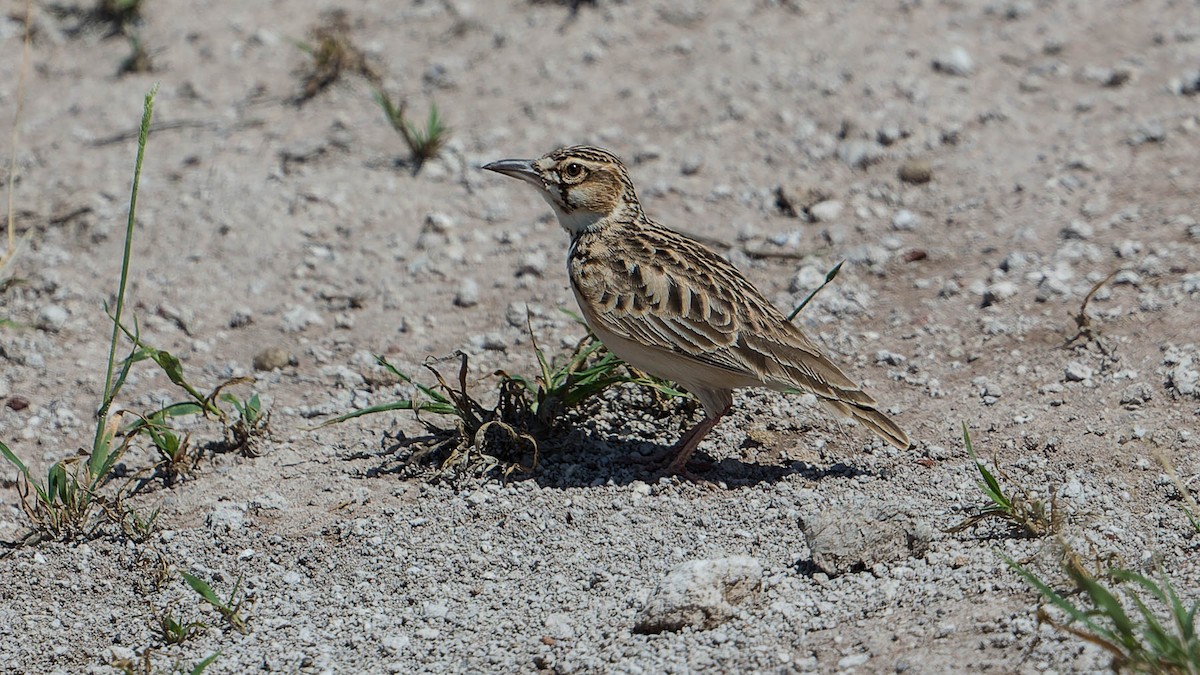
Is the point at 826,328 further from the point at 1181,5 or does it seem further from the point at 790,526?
the point at 1181,5

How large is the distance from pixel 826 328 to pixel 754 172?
1750 millimetres

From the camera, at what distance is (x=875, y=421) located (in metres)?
5.38

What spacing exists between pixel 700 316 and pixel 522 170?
4.03 ft

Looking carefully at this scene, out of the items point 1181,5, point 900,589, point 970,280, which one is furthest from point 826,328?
point 1181,5

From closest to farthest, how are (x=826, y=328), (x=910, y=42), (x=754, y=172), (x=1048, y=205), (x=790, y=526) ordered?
(x=790, y=526) < (x=826, y=328) < (x=1048, y=205) < (x=754, y=172) < (x=910, y=42)

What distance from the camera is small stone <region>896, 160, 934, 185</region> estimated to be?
800 centimetres

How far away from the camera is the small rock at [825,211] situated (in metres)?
7.79

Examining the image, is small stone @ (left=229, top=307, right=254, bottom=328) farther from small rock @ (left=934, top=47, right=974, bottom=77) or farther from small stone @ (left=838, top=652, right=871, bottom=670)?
small rock @ (left=934, top=47, right=974, bottom=77)

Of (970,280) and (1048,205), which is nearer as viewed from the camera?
(970,280)

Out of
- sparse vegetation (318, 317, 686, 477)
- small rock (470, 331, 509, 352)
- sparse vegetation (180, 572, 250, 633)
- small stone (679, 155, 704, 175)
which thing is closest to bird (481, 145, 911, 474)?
sparse vegetation (318, 317, 686, 477)

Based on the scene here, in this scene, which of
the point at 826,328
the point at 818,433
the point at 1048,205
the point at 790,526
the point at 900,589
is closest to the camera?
the point at 900,589

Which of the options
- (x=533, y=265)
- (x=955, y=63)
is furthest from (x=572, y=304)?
(x=955, y=63)

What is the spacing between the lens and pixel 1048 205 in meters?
7.61

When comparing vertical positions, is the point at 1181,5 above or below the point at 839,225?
above
